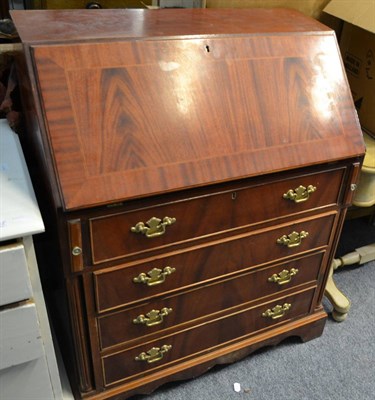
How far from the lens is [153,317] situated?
1227 mm

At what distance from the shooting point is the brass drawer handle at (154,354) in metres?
1.30

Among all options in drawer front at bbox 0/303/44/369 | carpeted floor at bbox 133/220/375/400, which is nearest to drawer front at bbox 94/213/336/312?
drawer front at bbox 0/303/44/369

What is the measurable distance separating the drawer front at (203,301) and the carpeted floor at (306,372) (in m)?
0.30

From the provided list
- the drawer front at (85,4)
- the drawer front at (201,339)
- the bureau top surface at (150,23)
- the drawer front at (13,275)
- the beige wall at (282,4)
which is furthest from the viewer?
the beige wall at (282,4)

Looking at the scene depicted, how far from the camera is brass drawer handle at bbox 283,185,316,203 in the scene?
1.18 meters

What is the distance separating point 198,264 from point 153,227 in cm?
21

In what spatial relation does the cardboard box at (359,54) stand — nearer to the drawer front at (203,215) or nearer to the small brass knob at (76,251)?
the drawer front at (203,215)

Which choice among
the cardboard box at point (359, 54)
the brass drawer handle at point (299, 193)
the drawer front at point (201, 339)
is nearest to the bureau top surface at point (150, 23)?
the cardboard box at point (359, 54)

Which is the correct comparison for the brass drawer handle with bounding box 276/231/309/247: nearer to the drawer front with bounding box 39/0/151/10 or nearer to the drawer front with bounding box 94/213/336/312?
the drawer front with bounding box 94/213/336/312

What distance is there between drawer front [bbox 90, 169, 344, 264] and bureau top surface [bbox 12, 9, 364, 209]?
63 millimetres

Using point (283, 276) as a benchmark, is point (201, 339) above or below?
below

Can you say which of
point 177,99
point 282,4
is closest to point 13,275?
point 177,99

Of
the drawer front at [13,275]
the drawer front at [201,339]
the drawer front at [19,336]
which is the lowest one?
the drawer front at [201,339]

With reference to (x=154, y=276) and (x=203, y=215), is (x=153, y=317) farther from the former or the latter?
(x=203, y=215)
